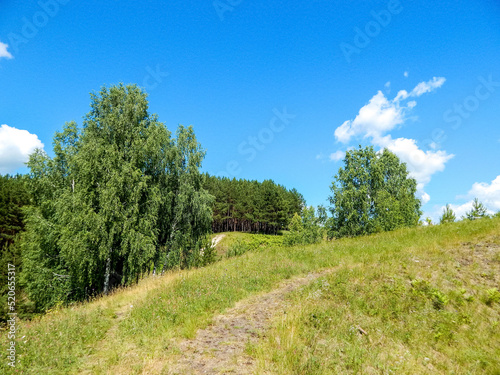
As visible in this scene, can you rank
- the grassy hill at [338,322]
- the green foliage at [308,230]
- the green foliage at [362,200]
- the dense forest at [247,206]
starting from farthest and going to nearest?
the dense forest at [247,206] → the green foliage at [308,230] → the green foliage at [362,200] → the grassy hill at [338,322]

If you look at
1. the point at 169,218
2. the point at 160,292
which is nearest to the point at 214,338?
the point at 160,292

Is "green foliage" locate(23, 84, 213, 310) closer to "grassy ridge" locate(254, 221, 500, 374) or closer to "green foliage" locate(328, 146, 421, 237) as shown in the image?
"grassy ridge" locate(254, 221, 500, 374)

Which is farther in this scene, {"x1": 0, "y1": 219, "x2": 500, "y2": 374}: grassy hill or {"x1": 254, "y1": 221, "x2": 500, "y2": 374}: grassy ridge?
{"x1": 0, "y1": 219, "x2": 500, "y2": 374}: grassy hill

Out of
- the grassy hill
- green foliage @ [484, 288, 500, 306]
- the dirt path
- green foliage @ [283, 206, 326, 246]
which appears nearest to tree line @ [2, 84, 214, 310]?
the grassy hill

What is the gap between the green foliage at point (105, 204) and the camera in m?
17.1

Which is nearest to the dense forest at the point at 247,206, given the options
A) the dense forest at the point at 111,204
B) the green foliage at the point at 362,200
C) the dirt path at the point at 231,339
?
the green foliage at the point at 362,200

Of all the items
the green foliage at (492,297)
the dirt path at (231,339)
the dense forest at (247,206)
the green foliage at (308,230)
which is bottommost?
the dirt path at (231,339)

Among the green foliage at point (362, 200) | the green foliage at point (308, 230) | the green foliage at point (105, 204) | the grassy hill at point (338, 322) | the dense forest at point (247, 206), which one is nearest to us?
the grassy hill at point (338, 322)

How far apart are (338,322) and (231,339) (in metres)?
2.94

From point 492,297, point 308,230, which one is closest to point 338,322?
point 492,297

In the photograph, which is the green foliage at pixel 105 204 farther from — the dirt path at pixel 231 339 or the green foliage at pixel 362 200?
the green foliage at pixel 362 200

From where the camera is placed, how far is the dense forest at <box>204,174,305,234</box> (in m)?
73.9

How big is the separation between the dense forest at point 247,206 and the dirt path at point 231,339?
63727 mm

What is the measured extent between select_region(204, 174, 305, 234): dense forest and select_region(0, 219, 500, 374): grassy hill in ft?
205
